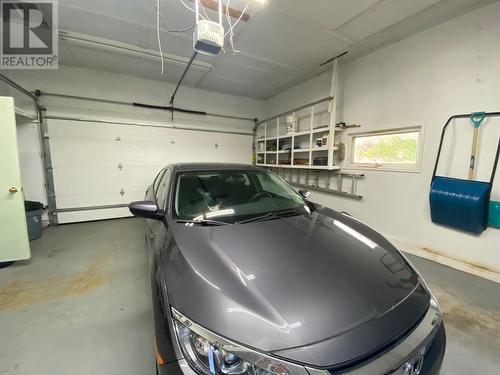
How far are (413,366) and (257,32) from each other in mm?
3426

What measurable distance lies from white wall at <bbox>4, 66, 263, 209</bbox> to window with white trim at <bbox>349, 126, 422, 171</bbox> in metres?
3.19

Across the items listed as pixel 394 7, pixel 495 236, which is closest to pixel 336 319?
pixel 495 236

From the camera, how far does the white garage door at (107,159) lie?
3900mm

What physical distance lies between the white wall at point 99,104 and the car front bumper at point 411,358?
4679mm

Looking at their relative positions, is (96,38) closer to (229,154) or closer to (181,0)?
(181,0)

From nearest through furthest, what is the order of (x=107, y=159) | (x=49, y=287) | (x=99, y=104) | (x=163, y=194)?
(x=163, y=194), (x=49, y=287), (x=99, y=104), (x=107, y=159)

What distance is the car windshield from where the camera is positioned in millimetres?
1471

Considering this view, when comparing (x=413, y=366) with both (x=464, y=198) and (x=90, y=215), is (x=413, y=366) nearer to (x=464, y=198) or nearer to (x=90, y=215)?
(x=464, y=198)

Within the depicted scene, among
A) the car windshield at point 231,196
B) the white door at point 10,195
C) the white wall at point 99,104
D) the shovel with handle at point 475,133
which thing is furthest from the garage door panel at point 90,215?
the shovel with handle at point 475,133

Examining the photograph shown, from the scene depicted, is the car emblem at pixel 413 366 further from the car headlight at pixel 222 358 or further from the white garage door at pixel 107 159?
the white garage door at pixel 107 159

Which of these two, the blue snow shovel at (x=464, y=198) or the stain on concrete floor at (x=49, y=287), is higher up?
the blue snow shovel at (x=464, y=198)

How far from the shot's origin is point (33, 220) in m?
3.12

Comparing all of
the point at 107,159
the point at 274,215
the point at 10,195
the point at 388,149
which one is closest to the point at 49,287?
the point at 10,195

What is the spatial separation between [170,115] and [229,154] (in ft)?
5.44
